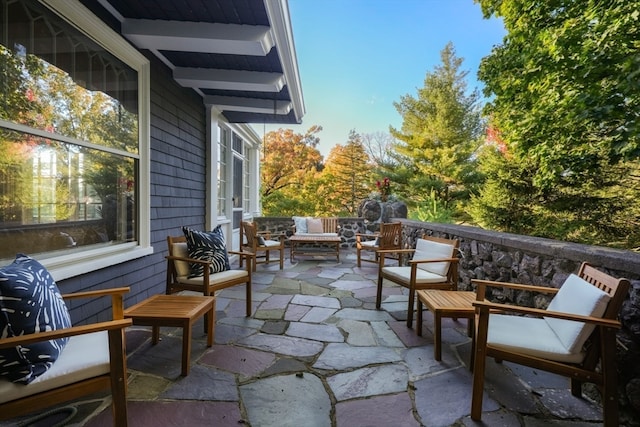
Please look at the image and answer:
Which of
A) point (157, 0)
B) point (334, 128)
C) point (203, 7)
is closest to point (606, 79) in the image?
point (203, 7)

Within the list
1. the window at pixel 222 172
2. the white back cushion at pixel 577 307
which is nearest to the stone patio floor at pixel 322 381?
the white back cushion at pixel 577 307

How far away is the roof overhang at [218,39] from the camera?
2434 mm

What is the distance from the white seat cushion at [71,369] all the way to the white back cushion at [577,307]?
6.91 ft

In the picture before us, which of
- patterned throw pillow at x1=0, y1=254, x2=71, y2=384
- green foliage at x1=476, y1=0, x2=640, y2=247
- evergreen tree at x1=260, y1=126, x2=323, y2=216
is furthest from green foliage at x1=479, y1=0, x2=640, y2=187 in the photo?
evergreen tree at x1=260, y1=126, x2=323, y2=216

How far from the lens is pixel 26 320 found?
1.19 meters

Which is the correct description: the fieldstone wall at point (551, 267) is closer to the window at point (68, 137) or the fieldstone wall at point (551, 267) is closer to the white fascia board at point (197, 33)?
the white fascia board at point (197, 33)

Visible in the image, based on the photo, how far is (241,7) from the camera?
2.37m

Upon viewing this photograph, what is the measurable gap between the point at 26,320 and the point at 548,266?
2.88m

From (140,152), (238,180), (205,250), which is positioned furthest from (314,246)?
(140,152)

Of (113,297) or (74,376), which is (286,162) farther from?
(74,376)

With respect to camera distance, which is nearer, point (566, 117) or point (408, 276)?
point (408, 276)

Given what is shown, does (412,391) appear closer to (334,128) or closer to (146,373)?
(146,373)

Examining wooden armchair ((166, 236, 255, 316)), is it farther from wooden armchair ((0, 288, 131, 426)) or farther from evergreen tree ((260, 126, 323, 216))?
evergreen tree ((260, 126, 323, 216))

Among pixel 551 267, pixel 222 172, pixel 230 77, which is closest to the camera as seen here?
pixel 551 267
